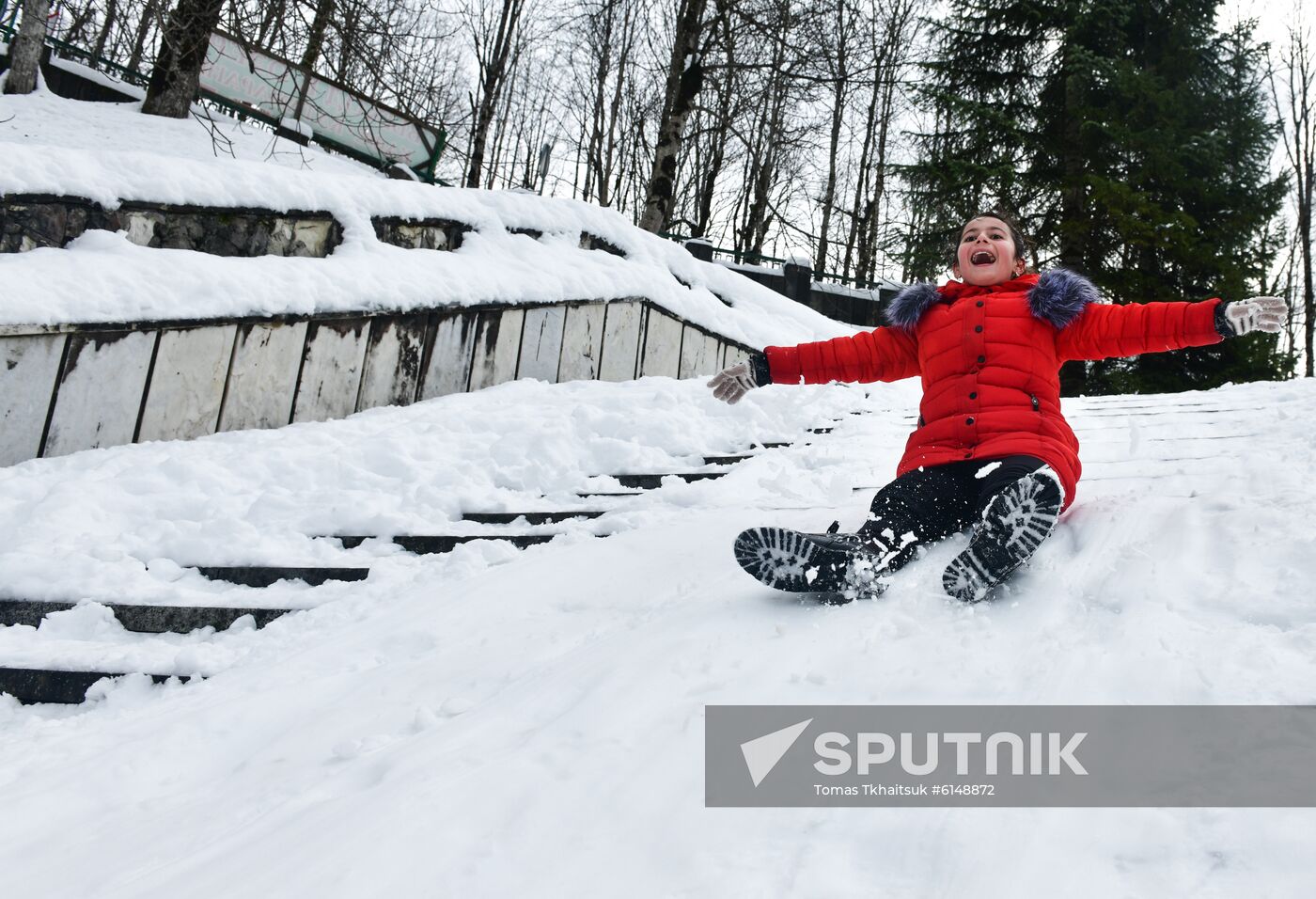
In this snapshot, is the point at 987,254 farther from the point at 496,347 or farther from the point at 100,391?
the point at 100,391

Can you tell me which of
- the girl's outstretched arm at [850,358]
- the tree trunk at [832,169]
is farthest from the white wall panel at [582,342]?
the tree trunk at [832,169]

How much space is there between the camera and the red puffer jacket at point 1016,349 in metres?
2.50

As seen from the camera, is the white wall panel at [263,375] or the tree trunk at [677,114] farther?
the tree trunk at [677,114]

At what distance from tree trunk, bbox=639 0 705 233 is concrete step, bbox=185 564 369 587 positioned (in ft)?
26.5

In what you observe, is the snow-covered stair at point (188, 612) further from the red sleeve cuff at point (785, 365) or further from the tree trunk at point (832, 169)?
the tree trunk at point (832, 169)

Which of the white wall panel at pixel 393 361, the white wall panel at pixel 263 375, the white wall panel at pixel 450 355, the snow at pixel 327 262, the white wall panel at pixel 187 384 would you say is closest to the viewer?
the snow at pixel 327 262

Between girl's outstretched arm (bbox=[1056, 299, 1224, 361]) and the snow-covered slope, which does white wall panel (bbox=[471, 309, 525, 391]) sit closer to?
the snow-covered slope

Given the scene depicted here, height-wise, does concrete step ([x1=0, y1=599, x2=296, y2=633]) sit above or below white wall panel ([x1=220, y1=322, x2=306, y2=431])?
below

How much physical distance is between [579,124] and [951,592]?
79.8 feet

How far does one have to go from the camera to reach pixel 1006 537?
6.63 feet

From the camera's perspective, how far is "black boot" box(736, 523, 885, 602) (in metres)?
2.11

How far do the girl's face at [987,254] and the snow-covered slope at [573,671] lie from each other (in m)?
0.77

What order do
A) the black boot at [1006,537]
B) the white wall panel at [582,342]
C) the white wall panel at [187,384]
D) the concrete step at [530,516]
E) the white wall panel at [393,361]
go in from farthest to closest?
the white wall panel at [582,342]
the white wall panel at [393,361]
the white wall panel at [187,384]
the concrete step at [530,516]
the black boot at [1006,537]

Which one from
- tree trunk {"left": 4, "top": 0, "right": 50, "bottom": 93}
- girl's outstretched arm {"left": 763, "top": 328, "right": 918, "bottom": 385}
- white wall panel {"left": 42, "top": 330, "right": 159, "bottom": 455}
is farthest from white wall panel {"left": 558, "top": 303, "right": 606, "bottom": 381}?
tree trunk {"left": 4, "top": 0, "right": 50, "bottom": 93}
